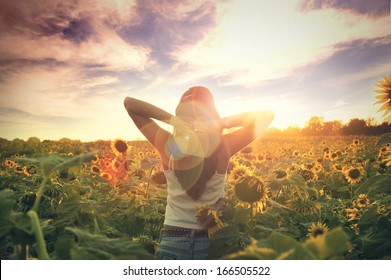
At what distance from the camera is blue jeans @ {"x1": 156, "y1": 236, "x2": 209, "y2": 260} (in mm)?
1444

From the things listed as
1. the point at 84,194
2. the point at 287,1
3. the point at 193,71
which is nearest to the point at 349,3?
the point at 287,1

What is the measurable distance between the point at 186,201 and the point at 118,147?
2347 millimetres

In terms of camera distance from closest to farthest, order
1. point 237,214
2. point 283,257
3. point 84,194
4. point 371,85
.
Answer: point 283,257 < point 237,214 < point 371,85 < point 84,194

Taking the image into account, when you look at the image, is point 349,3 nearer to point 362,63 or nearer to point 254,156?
point 362,63

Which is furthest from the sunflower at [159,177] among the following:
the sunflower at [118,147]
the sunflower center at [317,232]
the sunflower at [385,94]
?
the sunflower at [118,147]

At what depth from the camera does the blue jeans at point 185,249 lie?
4.74 ft

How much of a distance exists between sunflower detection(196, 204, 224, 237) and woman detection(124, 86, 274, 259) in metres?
0.04

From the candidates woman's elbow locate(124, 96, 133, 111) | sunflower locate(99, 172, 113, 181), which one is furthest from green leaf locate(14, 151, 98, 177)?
sunflower locate(99, 172, 113, 181)

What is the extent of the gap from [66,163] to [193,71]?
48.6 inches

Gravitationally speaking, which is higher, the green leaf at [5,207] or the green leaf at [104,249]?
the green leaf at [5,207]

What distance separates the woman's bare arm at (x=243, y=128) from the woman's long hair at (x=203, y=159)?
9cm

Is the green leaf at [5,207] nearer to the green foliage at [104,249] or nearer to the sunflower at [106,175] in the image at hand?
the green foliage at [104,249]

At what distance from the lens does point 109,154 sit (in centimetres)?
392
